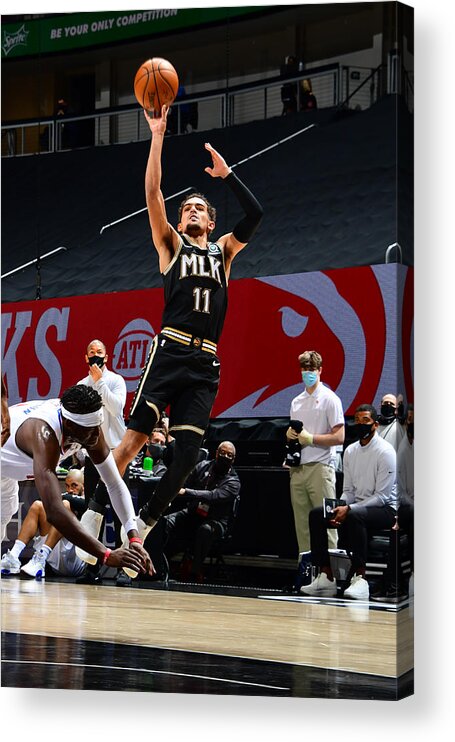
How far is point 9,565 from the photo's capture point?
22.7ft

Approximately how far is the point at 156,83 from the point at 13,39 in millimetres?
905

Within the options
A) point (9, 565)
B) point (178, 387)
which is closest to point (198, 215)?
point (178, 387)

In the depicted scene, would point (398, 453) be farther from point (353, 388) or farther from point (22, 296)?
point (22, 296)

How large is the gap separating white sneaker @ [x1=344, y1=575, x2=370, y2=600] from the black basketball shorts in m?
1.14

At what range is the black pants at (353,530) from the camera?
614 centimetres

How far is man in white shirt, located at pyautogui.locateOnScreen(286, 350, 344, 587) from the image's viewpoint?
6348 mm

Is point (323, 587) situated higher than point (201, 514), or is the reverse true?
point (201, 514)

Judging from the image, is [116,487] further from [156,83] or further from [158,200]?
[156,83]

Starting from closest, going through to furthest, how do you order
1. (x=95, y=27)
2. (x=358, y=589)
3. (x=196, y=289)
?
1. (x=358, y=589)
2. (x=196, y=289)
3. (x=95, y=27)

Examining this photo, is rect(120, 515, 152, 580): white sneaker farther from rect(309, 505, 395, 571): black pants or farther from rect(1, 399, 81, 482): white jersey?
rect(309, 505, 395, 571): black pants

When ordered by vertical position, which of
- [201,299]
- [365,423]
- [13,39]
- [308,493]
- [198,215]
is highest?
[13,39]

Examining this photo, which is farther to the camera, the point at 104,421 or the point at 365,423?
the point at 104,421

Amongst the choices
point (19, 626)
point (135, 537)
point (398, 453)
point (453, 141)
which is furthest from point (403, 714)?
point (453, 141)

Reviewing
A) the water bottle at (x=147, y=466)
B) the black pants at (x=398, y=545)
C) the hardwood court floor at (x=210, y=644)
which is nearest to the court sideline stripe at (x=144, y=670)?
the hardwood court floor at (x=210, y=644)
